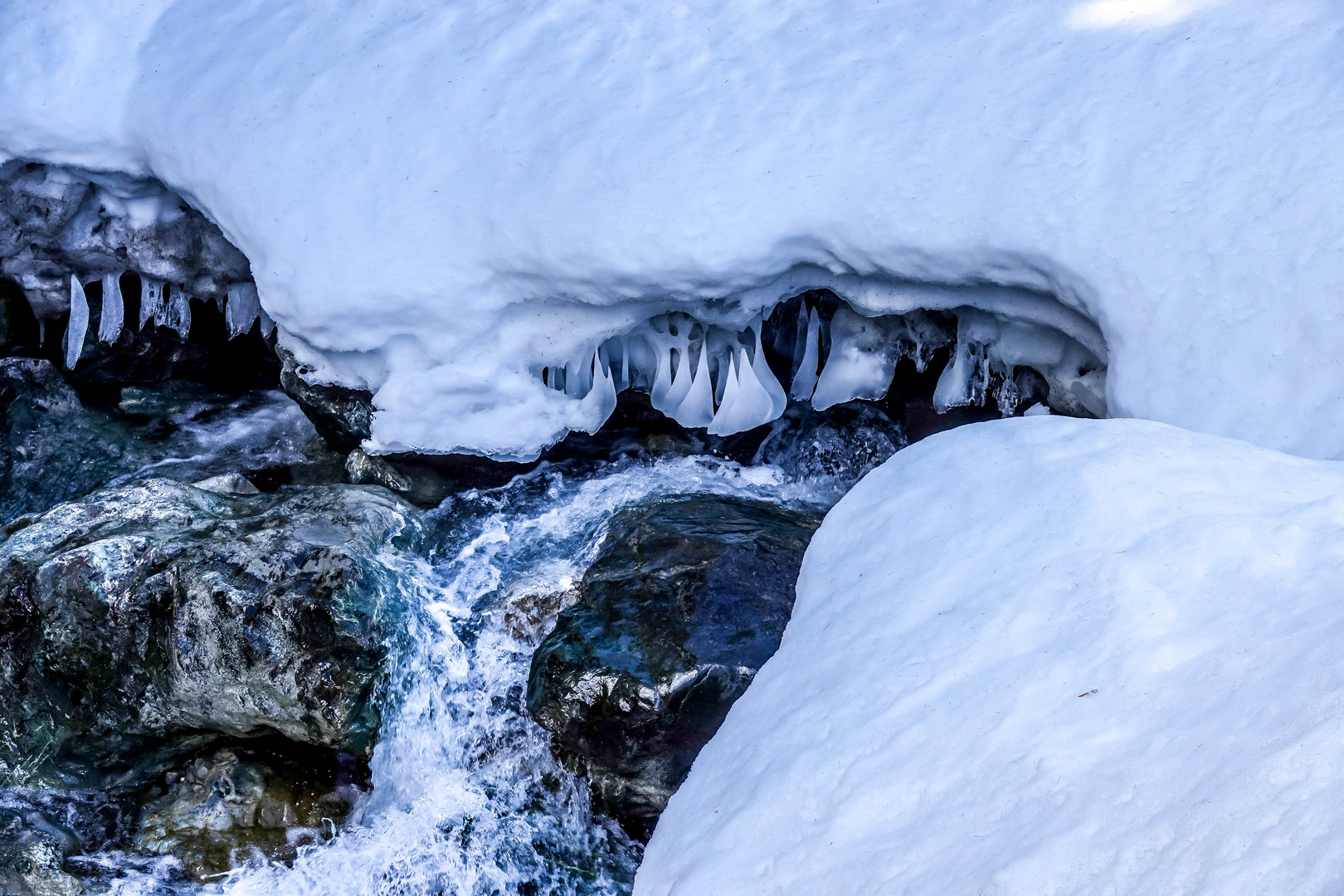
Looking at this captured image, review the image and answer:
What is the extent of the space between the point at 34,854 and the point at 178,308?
2.71m

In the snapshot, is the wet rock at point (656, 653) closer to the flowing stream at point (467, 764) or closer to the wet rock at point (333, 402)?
the flowing stream at point (467, 764)

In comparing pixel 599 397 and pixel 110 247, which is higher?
pixel 599 397

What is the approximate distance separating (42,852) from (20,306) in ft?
10.1

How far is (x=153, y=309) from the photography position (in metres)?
5.26

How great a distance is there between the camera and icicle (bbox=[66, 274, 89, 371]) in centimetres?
523

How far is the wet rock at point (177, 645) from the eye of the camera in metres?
3.61

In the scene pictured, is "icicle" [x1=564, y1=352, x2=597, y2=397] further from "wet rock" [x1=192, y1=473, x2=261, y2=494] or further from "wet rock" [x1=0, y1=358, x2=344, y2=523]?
"wet rock" [x1=192, y1=473, x2=261, y2=494]

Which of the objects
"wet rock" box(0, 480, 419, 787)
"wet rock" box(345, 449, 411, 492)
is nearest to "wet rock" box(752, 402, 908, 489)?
"wet rock" box(345, 449, 411, 492)

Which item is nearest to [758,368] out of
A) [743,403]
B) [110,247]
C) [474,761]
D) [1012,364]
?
[743,403]

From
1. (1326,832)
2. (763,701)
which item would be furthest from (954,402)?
(1326,832)

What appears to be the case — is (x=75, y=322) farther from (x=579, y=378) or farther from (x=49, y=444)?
(x=579, y=378)

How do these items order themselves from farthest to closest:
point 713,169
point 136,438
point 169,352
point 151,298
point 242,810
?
point 169,352
point 136,438
point 151,298
point 713,169
point 242,810

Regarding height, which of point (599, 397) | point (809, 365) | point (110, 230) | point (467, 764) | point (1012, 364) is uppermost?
point (1012, 364)

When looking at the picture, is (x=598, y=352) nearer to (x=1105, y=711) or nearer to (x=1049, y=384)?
(x=1049, y=384)
